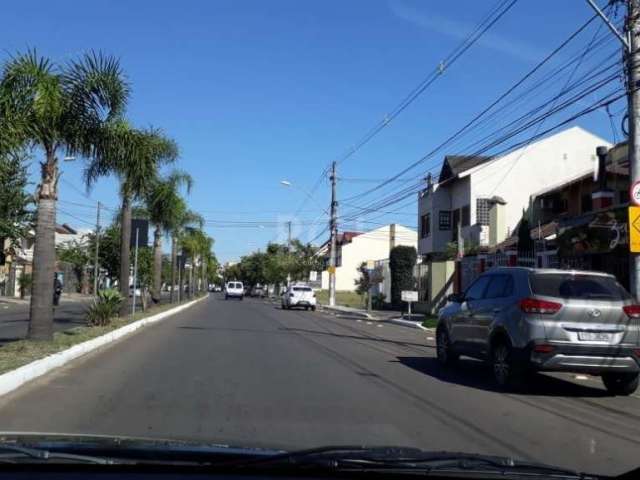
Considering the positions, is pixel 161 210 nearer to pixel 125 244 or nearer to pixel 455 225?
pixel 125 244

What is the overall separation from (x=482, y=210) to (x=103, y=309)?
2473 centimetres

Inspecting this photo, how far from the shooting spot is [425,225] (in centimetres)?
4809

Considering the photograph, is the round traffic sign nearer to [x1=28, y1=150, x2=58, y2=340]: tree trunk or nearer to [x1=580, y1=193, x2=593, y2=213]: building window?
[x1=28, y1=150, x2=58, y2=340]: tree trunk

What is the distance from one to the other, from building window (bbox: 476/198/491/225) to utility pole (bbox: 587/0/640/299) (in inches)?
1019

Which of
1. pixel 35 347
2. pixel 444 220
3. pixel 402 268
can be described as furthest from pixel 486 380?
pixel 444 220

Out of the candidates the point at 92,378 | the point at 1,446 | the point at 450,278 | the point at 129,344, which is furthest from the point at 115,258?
the point at 1,446

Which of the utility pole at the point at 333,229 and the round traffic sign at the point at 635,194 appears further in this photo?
the utility pole at the point at 333,229

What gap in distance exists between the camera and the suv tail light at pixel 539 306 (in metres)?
11.1

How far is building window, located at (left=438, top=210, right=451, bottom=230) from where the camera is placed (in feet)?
148

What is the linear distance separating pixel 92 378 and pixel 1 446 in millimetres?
7821

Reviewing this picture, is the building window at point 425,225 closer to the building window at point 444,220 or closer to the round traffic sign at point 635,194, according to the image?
the building window at point 444,220

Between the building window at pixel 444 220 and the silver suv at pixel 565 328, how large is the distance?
33250mm

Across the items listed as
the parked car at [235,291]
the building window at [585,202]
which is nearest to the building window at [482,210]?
the building window at [585,202]

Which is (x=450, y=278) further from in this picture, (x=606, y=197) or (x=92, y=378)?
(x=92, y=378)
